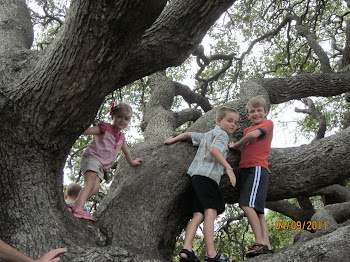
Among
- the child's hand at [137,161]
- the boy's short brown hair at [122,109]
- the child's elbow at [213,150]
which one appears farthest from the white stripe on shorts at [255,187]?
the boy's short brown hair at [122,109]

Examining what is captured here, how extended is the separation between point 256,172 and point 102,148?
1.65 m

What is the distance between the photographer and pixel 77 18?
2.24 metres

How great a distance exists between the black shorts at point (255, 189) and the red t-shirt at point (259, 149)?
0.25 feet

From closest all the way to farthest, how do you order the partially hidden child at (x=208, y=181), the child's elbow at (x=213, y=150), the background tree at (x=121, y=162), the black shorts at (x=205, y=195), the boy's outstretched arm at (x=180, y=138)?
the background tree at (x=121, y=162) < the partially hidden child at (x=208, y=181) < the black shorts at (x=205, y=195) < the child's elbow at (x=213, y=150) < the boy's outstretched arm at (x=180, y=138)

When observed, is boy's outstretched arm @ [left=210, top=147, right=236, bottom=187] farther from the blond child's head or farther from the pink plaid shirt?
the pink plaid shirt

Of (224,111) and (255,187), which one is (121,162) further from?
(255,187)

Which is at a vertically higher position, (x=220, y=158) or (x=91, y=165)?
(x=220, y=158)

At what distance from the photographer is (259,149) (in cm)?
350

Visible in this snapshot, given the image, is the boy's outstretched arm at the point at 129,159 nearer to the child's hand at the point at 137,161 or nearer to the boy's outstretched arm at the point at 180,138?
the child's hand at the point at 137,161

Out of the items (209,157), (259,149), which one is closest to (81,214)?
(209,157)

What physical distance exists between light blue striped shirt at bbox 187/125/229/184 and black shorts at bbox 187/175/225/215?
0.06 m

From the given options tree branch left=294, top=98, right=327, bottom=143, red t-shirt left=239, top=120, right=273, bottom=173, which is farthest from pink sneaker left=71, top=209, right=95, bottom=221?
tree branch left=294, top=98, right=327, bottom=143

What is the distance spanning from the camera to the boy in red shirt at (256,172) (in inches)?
124

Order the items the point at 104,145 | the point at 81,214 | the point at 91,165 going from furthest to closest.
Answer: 1. the point at 104,145
2. the point at 91,165
3. the point at 81,214
